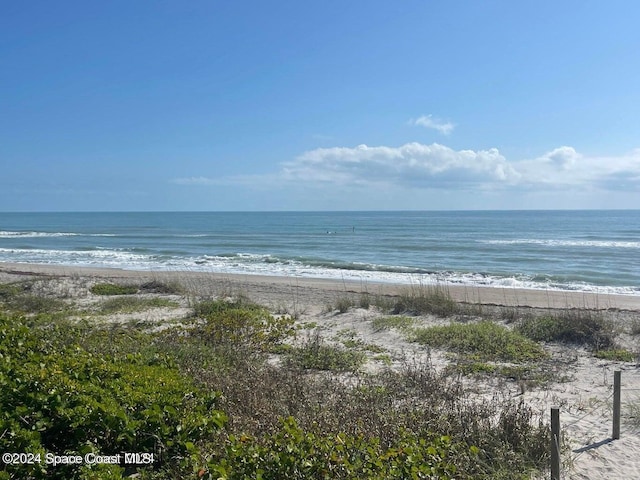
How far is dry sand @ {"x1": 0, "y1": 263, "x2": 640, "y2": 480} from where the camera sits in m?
5.01

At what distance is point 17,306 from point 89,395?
1046cm

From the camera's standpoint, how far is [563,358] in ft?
28.5

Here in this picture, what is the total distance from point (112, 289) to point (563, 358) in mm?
13376

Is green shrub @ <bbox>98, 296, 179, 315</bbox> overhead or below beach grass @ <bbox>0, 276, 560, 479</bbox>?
below

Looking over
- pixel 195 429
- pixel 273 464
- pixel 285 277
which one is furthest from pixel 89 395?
pixel 285 277

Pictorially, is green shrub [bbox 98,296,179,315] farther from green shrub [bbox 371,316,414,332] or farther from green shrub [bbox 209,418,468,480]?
green shrub [bbox 209,418,468,480]

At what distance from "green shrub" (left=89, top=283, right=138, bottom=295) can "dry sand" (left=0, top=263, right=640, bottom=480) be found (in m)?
0.33

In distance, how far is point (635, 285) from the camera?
21812mm

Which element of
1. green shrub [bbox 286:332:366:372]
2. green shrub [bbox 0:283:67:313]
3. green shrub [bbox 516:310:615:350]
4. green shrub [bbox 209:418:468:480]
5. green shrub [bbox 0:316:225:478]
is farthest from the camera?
green shrub [bbox 0:283:67:313]

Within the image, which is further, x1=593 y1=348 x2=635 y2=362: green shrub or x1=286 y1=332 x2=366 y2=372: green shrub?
x1=593 y1=348 x2=635 y2=362: green shrub

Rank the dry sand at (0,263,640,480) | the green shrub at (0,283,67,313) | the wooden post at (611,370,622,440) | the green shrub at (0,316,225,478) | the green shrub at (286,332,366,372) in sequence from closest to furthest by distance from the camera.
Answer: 1. the green shrub at (0,316,225,478)
2. the dry sand at (0,263,640,480)
3. the wooden post at (611,370,622,440)
4. the green shrub at (286,332,366,372)
5. the green shrub at (0,283,67,313)

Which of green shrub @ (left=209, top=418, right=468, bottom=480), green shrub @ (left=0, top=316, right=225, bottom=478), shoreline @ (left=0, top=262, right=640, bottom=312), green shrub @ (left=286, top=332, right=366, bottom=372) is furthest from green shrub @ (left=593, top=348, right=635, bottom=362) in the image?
green shrub @ (left=0, top=316, right=225, bottom=478)

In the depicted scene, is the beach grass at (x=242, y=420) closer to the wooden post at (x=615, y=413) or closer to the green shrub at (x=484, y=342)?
the wooden post at (x=615, y=413)

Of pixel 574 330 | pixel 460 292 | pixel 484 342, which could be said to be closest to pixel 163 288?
pixel 484 342
